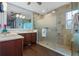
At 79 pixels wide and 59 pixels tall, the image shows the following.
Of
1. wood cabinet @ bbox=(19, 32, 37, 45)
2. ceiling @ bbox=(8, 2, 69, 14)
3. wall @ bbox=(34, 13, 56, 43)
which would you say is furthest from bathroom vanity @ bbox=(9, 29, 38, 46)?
ceiling @ bbox=(8, 2, 69, 14)

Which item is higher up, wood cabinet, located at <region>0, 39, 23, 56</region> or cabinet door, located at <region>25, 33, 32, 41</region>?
cabinet door, located at <region>25, 33, 32, 41</region>

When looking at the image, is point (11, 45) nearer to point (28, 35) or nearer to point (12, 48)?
point (12, 48)

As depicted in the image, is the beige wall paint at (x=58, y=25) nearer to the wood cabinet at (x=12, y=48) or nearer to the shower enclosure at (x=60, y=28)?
the shower enclosure at (x=60, y=28)

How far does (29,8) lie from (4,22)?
0.46 m

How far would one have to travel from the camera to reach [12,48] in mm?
1510

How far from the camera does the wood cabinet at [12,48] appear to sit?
1419 mm

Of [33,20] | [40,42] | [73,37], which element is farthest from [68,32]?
[33,20]

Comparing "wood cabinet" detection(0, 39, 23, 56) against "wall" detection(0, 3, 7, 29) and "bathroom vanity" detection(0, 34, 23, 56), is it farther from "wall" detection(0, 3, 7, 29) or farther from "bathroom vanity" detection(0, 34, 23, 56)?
"wall" detection(0, 3, 7, 29)

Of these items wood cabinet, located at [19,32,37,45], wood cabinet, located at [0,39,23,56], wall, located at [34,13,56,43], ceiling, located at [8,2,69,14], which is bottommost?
wood cabinet, located at [0,39,23,56]

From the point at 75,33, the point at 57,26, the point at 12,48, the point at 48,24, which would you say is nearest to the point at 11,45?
the point at 12,48

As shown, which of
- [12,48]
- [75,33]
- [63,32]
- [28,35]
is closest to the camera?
[12,48]

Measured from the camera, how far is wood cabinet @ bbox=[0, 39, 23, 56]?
1419 millimetres

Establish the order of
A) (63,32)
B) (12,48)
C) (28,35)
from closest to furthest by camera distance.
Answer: (12,48)
(28,35)
(63,32)

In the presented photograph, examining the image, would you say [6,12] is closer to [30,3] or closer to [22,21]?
[22,21]
